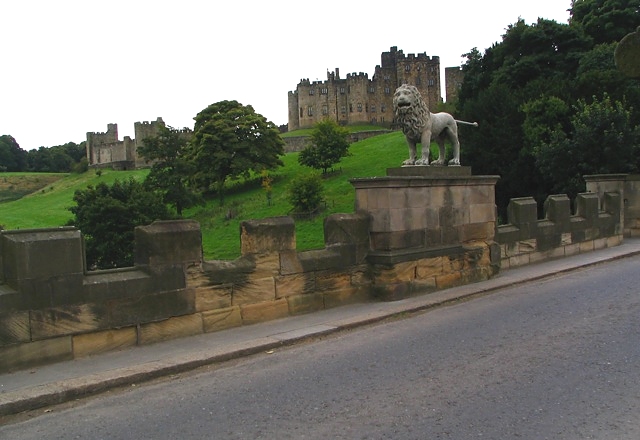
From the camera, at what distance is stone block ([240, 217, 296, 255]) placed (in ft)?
25.1

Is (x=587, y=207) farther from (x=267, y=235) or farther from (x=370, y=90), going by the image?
(x=370, y=90)

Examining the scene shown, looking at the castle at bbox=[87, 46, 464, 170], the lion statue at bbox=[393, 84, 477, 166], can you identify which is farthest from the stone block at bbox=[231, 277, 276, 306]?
the castle at bbox=[87, 46, 464, 170]

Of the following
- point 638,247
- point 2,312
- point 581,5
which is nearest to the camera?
point 2,312

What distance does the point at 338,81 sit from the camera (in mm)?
121938

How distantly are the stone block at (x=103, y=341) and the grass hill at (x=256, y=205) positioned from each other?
30149 mm

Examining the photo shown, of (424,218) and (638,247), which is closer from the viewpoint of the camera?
(424,218)

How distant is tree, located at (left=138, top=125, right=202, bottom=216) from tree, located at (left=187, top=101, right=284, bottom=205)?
1.74m

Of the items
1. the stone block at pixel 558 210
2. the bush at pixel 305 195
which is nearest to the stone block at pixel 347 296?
the stone block at pixel 558 210

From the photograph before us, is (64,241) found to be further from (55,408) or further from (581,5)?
(581,5)

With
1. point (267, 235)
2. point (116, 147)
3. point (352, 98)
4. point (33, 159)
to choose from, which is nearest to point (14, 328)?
point (267, 235)

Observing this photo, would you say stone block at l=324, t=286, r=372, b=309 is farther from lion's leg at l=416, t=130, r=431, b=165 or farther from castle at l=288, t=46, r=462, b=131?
castle at l=288, t=46, r=462, b=131

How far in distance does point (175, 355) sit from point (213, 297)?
1110 millimetres

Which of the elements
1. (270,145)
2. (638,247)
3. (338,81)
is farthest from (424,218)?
(338,81)

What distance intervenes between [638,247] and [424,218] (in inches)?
341
